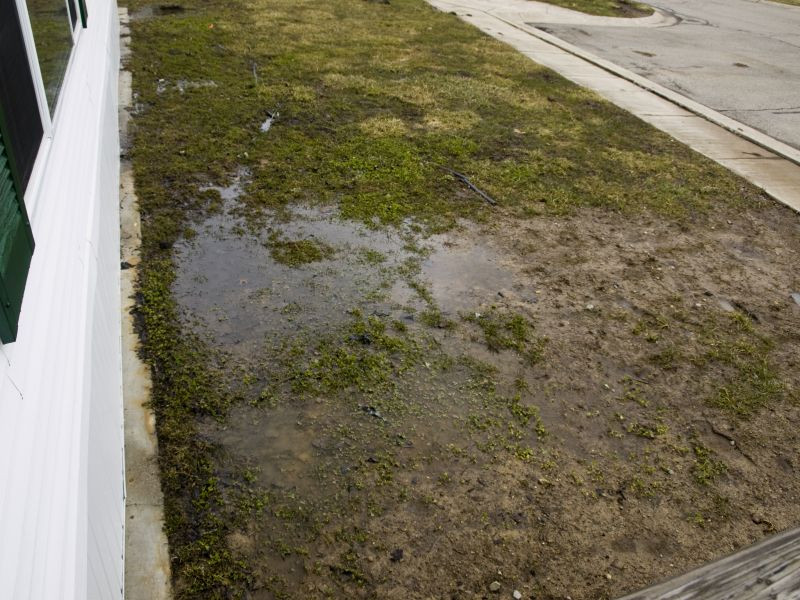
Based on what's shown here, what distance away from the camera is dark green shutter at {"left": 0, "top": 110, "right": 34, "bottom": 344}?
1582mm

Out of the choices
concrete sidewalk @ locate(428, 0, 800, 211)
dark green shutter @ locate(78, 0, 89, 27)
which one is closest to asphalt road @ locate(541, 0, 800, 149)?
concrete sidewalk @ locate(428, 0, 800, 211)

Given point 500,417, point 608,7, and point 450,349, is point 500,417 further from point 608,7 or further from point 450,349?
point 608,7

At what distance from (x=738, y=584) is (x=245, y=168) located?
522 centimetres

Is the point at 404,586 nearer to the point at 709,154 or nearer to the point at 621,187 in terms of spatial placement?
the point at 621,187

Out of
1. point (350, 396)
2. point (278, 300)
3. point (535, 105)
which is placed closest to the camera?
point (350, 396)

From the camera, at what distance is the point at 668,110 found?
8836 millimetres

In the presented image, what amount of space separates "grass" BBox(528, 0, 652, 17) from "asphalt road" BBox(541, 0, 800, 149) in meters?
0.92

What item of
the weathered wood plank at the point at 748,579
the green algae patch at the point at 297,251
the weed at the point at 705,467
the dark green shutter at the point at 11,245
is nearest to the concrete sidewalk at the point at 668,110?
the weed at the point at 705,467

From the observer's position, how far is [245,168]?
20.2ft

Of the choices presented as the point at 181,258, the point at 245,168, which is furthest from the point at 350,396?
the point at 245,168

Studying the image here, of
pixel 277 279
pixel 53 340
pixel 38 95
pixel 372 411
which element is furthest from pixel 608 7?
pixel 53 340

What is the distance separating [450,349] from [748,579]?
214 centimetres

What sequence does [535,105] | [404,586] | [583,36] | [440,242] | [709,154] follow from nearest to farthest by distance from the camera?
[404,586], [440,242], [709,154], [535,105], [583,36]

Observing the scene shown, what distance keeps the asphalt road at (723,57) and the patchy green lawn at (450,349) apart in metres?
2.64
